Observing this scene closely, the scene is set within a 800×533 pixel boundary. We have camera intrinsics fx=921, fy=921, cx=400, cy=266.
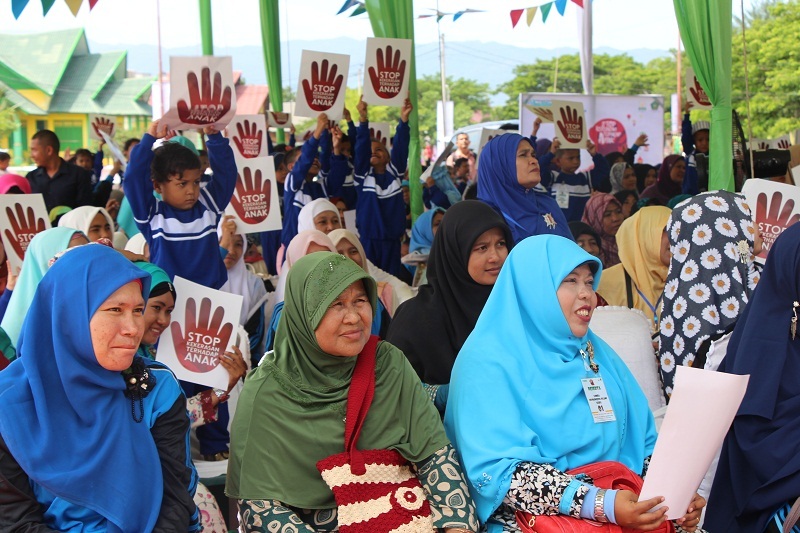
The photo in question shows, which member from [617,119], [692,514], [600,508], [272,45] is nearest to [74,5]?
[600,508]

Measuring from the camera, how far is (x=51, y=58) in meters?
44.2

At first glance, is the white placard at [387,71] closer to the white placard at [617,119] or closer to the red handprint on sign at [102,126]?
the red handprint on sign at [102,126]

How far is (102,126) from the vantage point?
8328mm

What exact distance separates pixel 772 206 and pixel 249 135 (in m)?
3.85

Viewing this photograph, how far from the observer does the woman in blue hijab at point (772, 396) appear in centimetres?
281

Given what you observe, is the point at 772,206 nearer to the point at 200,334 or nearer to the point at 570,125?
the point at 200,334

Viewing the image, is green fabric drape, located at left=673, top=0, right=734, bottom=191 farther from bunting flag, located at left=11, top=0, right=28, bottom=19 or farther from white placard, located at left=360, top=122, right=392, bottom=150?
bunting flag, located at left=11, top=0, right=28, bottom=19

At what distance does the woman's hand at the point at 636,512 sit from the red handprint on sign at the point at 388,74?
15.3 ft

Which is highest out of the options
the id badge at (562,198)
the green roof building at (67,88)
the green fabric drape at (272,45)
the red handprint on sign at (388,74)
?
the green roof building at (67,88)

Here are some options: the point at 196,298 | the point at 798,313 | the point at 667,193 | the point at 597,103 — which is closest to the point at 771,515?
the point at 798,313

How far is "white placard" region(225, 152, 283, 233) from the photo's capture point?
221 inches

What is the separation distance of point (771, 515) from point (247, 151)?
16.2ft

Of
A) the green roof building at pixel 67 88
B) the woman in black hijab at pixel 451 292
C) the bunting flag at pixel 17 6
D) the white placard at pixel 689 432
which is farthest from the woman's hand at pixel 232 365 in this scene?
the green roof building at pixel 67 88

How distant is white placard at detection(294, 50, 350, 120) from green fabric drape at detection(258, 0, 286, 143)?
394cm
